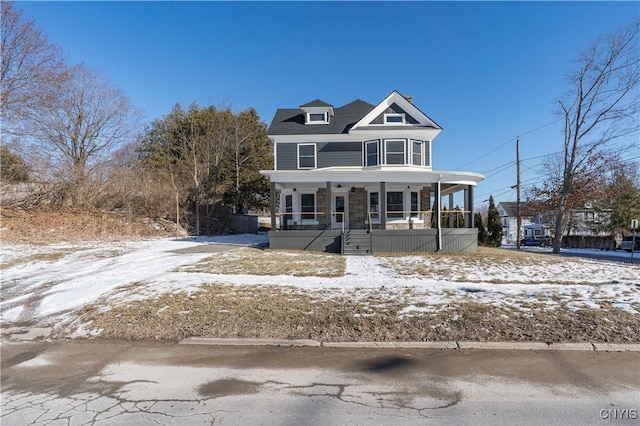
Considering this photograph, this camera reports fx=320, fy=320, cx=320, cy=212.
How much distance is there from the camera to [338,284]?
7262 millimetres

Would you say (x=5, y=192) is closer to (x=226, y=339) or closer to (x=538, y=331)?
(x=226, y=339)

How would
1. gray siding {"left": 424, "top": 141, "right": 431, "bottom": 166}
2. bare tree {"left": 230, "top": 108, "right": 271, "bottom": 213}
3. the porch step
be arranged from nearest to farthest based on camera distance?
the porch step, gray siding {"left": 424, "top": 141, "right": 431, "bottom": 166}, bare tree {"left": 230, "top": 108, "right": 271, "bottom": 213}

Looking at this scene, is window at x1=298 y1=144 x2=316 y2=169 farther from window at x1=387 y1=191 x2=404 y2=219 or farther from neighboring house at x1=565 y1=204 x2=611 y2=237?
neighboring house at x1=565 y1=204 x2=611 y2=237

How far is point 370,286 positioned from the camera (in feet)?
23.1

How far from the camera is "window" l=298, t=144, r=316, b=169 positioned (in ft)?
63.2

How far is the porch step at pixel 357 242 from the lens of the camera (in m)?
14.8

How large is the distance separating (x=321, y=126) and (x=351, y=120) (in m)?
2.01

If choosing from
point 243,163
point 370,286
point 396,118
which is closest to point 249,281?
point 370,286

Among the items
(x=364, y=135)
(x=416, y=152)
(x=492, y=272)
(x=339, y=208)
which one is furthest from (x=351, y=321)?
(x=416, y=152)

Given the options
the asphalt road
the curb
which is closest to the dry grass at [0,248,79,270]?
the asphalt road

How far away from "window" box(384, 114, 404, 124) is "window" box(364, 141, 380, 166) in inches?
61.9

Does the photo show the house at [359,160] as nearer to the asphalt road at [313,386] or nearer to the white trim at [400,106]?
the white trim at [400,106]

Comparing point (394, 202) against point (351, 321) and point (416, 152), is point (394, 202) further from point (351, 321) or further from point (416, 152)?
point (351, 321)

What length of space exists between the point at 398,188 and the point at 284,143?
735 cm
